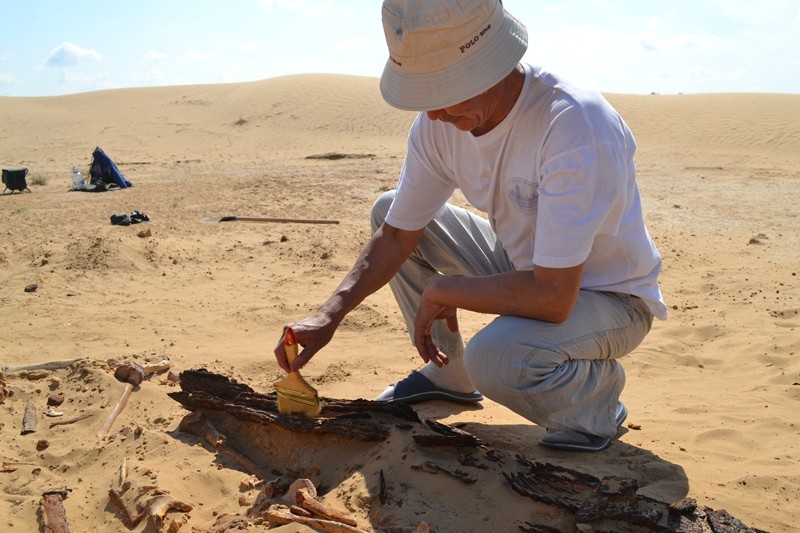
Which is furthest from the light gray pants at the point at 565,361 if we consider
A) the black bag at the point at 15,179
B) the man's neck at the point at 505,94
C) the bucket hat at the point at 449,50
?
the black bag at the point at 15,179

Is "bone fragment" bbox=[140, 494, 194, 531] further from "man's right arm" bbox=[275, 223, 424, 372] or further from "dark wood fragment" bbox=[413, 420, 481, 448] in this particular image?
"dark wood fragment" bbox=[413, 420, 481, 448]

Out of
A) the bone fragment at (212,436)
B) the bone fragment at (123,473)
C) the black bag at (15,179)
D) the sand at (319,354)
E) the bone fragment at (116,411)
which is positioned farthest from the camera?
the black bag at (15,179)

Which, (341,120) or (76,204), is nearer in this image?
(76,204)

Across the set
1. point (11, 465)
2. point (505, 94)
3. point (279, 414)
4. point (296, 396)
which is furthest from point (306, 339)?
point (11, 465)

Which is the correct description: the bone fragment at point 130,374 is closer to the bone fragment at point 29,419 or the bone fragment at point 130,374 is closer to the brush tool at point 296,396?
the bone fragment at point 29,419

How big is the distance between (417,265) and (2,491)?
6.32 feet

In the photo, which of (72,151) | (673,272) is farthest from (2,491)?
(72,151)

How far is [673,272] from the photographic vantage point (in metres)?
5.96

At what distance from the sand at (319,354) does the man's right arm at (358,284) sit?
1.55ft

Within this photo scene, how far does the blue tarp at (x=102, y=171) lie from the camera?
35.6ft

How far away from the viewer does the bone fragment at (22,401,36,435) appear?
3.39 metres

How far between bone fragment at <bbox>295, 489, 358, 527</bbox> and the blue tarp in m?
9.35

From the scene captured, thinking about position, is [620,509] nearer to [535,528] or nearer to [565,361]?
[535,528]

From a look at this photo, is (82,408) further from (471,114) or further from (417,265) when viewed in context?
(471,114)
